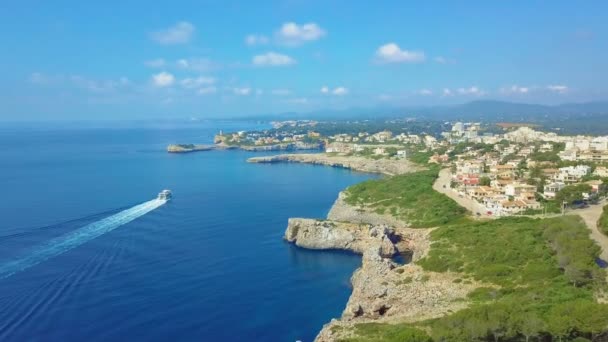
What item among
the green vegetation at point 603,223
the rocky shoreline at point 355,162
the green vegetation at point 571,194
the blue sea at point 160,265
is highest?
the green vegetation at point 571,194

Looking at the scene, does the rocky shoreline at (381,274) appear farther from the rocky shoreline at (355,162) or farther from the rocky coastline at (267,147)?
the rocky coastline at (267,147)

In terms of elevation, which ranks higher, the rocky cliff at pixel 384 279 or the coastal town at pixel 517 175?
the coastal town at pixel 517 175

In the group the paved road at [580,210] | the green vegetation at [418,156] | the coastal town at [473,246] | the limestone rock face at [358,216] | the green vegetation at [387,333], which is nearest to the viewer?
the green vegetation at [387,333]

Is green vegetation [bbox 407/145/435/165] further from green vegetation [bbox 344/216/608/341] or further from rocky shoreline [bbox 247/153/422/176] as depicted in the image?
green vegetation [bbox 344/216/608/341]

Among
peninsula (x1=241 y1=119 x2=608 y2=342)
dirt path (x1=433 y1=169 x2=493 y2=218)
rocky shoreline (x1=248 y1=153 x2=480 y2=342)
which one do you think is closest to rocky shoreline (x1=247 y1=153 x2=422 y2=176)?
dirt path (x1=433 y1=169 x2=493 y2=218)

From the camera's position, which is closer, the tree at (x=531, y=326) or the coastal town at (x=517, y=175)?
the tree at (x=531, y=326)

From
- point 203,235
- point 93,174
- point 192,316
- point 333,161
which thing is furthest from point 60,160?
point 192,316

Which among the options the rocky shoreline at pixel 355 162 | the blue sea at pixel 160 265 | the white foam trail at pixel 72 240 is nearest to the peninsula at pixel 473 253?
the blue sea at pixel 160 265
